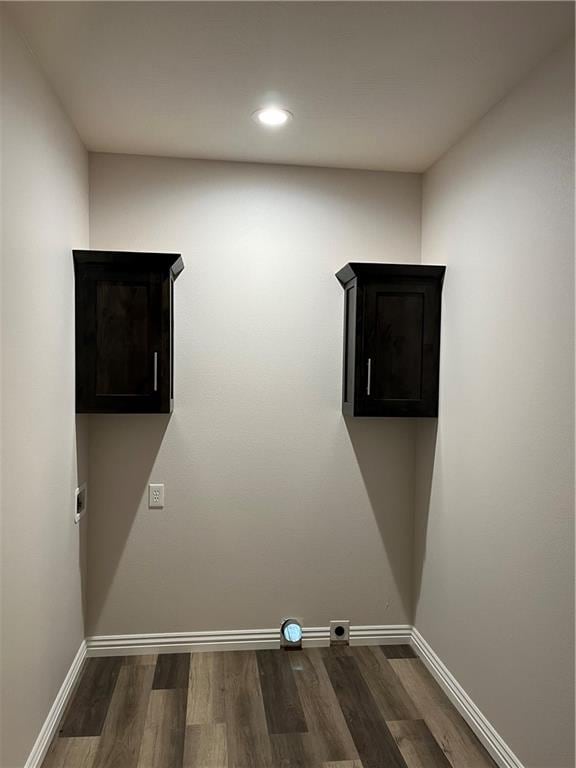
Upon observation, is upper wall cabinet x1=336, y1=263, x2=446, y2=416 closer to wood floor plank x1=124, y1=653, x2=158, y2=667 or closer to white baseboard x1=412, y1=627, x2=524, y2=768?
white baseboard x1=412, y1=627, x2=524, y2=768

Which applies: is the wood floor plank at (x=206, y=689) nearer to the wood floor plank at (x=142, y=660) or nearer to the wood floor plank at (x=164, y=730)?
the wood floor plank at (x=164, y=730)

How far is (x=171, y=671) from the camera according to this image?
10.4ft

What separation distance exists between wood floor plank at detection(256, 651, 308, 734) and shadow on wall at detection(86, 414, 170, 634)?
928mm

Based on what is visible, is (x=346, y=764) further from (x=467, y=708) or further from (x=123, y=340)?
(x=123, y=340)

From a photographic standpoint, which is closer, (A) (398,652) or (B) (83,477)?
(B) (83,477)

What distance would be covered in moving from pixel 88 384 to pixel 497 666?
217cm

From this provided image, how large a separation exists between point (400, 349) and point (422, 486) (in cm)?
77

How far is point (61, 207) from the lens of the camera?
269cm

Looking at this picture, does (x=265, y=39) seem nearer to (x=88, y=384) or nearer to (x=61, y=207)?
(x=61, y=207)

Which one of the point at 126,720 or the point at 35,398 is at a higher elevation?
the point at 35,398

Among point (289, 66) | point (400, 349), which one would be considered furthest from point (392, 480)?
point (289, 66)

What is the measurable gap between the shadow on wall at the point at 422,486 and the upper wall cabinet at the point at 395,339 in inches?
7.3

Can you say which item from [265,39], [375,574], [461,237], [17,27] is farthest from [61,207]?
[375,574]

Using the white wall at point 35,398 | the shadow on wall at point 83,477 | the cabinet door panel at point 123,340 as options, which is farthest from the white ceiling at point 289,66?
the shadow on wall at point 83,477
